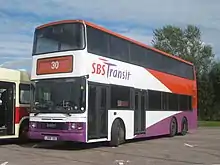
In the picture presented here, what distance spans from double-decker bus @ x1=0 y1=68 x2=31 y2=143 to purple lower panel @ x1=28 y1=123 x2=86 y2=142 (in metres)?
1.53

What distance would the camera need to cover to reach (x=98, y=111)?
15.3 metres

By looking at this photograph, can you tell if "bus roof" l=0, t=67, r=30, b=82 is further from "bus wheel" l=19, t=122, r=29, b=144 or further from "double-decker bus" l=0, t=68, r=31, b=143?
"bus wheel" l=19, t=122, r=29, b=144

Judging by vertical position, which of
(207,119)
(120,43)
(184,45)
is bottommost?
(207,119)

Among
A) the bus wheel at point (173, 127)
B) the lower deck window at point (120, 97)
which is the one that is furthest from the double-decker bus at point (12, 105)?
the bus wheel at point (173, 127)

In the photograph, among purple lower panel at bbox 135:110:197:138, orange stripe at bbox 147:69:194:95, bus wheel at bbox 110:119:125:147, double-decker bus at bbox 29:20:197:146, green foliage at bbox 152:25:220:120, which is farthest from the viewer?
green foliage at bbox 152:25:220:120

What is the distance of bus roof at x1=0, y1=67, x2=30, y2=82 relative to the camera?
53.2 feet

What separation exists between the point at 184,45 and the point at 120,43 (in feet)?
182

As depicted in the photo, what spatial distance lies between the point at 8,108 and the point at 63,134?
3156 millimetres

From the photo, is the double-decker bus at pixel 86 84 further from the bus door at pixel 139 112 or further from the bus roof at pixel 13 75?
the bus roof at pixel 13 75

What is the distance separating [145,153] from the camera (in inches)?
574

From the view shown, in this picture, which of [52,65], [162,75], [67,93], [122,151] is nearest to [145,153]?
[122,151]

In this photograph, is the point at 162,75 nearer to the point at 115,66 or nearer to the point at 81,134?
the point at 115,66

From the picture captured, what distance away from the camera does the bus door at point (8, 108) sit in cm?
1653

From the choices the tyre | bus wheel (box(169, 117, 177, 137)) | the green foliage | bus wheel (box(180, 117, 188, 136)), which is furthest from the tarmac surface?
the green foliage
